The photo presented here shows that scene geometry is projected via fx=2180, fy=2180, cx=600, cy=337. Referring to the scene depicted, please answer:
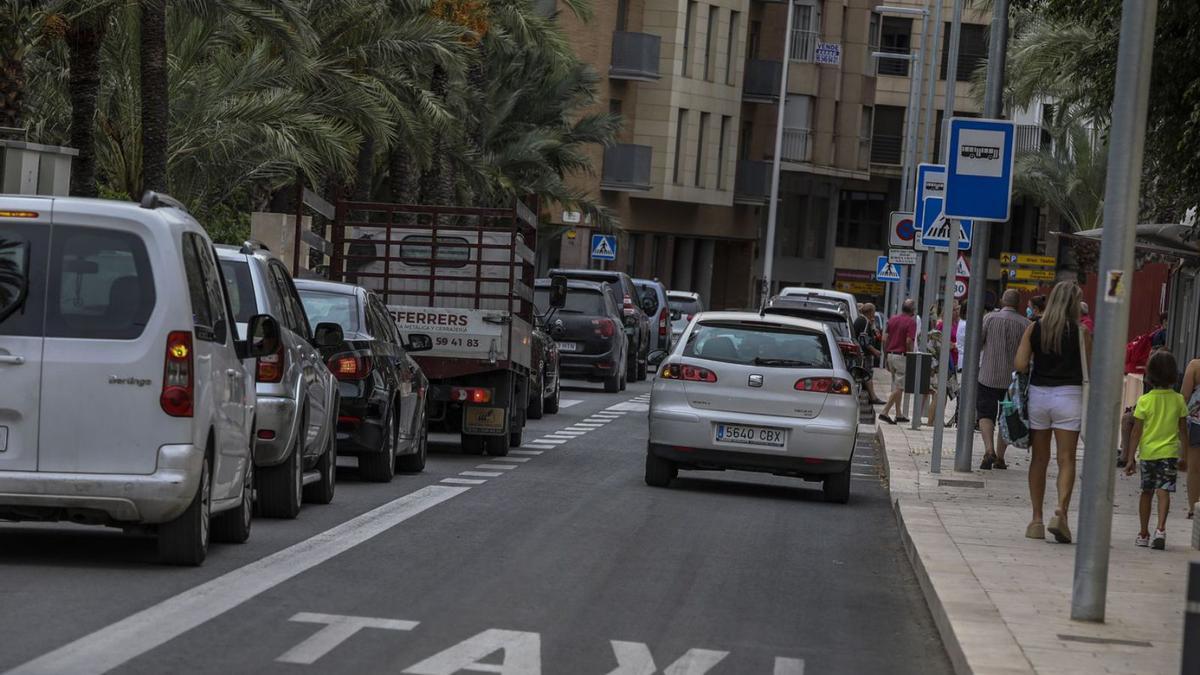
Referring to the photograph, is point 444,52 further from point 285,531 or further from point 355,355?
point 285,531

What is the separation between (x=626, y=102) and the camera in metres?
71.7

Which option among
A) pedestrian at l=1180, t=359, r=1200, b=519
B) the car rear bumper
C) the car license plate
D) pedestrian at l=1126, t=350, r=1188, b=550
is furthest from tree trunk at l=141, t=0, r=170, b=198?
pedestrian at l=1126, t=350, r=1188, b=550

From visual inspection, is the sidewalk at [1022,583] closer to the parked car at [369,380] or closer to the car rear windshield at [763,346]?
the car rear windshield at [763,346]

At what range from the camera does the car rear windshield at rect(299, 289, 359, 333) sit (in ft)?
58.8

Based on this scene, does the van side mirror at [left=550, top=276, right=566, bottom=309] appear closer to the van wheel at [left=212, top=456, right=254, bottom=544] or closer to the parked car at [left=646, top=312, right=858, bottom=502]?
the parked car at [left=646, top=312, right=858, bottom=502]

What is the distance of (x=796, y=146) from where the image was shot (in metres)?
82.4

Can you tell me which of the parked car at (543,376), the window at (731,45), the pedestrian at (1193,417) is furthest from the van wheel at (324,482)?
the window at (731,45)

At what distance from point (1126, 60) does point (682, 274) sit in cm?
6663

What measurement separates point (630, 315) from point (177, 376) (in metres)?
29.9

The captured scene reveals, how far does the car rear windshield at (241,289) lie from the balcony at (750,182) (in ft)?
208

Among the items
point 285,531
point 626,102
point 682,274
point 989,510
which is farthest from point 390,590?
point 682,274

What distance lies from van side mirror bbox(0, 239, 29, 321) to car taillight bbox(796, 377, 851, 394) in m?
9.02

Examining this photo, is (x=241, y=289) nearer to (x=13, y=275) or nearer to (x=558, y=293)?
(x=13, y=275)

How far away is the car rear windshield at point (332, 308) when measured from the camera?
1792 centimetres
